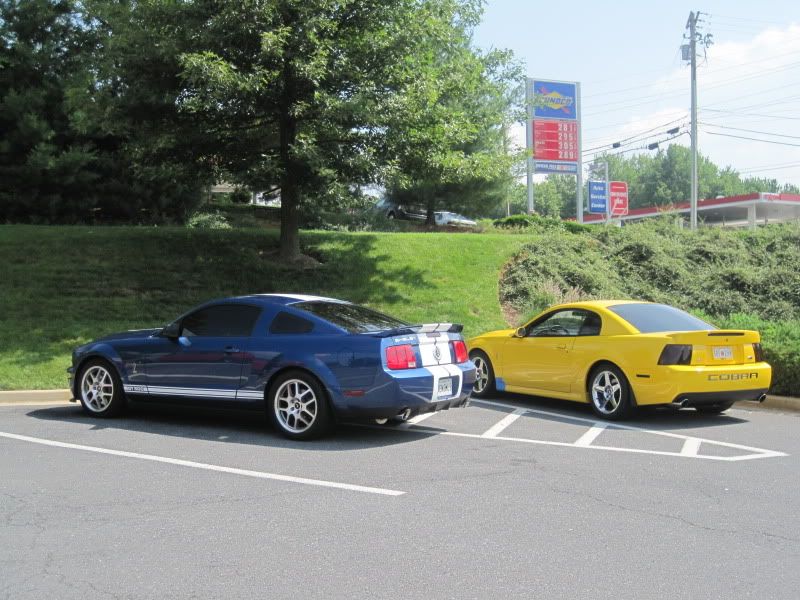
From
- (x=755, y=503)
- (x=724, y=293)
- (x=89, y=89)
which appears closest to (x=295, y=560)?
(x=755, y=503)

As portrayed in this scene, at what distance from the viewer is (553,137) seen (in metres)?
37.7

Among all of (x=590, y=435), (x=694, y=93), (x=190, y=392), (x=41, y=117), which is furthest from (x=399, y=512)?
(x=694, y=93)

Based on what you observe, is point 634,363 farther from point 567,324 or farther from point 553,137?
point 553,137

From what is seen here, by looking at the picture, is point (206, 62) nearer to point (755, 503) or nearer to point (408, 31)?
point (408, 31)

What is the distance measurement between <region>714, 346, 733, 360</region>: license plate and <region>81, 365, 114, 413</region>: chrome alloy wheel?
687 cm

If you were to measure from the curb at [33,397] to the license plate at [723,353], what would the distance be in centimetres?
805

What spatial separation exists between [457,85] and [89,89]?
8.04m

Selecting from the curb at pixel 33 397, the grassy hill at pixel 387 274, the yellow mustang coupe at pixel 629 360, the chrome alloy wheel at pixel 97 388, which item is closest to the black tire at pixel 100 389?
the chrome alloy wheel at pixel 97 388

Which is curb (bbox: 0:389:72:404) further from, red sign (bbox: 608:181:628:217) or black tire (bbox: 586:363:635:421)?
red sign (bbox: 608:181:628:217)

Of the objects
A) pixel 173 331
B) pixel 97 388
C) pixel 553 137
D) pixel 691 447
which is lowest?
pixel 691 447

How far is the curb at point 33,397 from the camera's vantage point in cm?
1043

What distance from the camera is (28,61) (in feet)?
77.0

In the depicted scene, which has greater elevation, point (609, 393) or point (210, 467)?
point (609, 393)

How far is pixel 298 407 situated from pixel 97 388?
9.23ft
